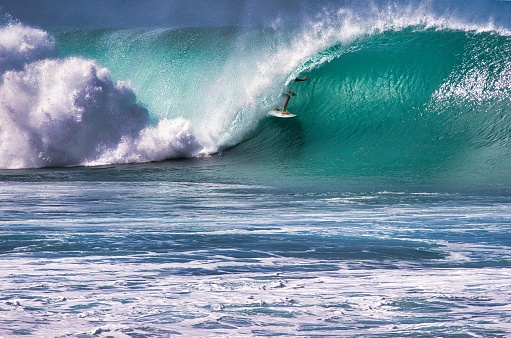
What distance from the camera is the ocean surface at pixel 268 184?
13.5ft

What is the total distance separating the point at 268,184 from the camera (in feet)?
30.5

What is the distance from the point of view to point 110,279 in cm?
466

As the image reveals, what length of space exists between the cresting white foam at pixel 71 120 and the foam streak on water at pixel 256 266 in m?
4.57

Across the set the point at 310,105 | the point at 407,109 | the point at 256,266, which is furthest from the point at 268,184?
the point at 310,105

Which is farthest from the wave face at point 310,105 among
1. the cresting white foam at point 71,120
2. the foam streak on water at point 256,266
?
the foam streak on water at point 256,266

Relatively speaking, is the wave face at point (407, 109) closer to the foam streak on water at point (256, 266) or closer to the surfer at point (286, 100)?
the surfer at point (286, 100)

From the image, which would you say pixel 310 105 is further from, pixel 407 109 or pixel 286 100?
pixel 407 109

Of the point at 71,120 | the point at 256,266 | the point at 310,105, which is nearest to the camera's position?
the point at 256,266

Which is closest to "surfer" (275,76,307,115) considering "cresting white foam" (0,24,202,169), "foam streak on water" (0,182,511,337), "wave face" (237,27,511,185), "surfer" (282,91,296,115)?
"surfer" (282,91,296,115)

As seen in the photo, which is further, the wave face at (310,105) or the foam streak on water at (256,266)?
the wave face at (310,105)

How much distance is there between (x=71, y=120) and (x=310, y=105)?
13.6ft

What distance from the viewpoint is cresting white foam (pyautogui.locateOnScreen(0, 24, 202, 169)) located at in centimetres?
1241

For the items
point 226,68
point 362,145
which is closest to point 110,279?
point 362,145

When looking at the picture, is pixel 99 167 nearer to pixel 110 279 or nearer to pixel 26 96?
pixel 26 96
